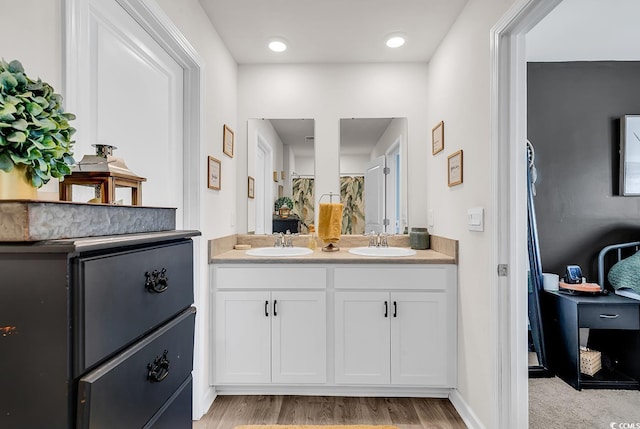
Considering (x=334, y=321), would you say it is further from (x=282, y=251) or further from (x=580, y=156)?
(x=580, y=156)

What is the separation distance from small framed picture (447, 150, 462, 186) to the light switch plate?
0.27 metres

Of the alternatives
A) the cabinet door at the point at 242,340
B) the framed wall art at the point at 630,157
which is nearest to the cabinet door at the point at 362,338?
the cabinet door at the point at 242,340

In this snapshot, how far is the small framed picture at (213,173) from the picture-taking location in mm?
2155

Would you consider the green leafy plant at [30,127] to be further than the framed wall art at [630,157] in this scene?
No

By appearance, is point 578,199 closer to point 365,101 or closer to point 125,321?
point 365,101

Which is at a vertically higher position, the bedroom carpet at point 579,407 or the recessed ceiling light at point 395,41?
the recessed ceiling light at point 395,41

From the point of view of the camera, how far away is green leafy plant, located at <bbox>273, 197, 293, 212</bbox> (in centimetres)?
287

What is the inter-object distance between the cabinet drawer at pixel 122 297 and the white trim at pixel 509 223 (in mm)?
1450

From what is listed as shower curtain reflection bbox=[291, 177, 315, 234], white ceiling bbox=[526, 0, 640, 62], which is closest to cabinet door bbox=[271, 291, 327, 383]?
shower curtain reflection bbox=[291, 177, 315, 234]

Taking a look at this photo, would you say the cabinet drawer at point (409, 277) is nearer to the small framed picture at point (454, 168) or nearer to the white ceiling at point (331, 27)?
the small framed picture at point (454, 168)

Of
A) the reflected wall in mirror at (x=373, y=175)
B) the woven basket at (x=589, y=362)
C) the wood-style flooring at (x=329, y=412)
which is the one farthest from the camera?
the reflected wall in mirror at (x=373, y=175)

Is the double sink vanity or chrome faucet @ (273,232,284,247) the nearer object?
the double sink vanity

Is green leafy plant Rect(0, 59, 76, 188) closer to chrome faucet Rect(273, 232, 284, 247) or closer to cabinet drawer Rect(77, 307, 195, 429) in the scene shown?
cabinet drawer Rect(77, 307, 195, 429)

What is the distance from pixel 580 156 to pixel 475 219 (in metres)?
1.62
